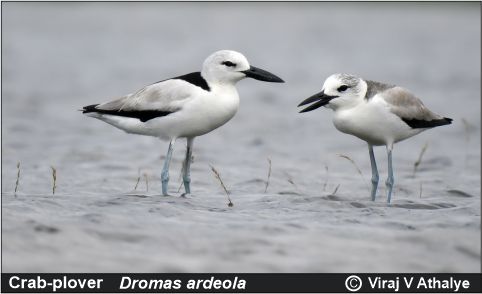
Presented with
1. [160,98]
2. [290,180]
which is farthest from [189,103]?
[290,180]

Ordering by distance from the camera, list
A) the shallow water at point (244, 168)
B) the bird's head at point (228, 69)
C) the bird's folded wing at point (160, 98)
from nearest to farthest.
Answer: the shallow water at point (244, 168)
the bird's folded wing at point (160, 98)
the bird's head at point (228, 69)

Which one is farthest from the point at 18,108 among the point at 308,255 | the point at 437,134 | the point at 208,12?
the point at 208,12

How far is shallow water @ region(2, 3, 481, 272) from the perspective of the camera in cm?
783

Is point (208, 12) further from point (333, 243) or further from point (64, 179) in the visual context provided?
point (333, 243)

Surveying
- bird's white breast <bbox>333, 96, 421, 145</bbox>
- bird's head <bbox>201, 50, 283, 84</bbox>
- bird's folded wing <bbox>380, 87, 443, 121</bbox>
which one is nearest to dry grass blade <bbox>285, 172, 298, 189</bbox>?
bird's white breast <bbox>333, 96, 421, 145</bbox>

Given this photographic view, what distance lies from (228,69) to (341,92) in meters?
1.34

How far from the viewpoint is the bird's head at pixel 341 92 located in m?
10.2

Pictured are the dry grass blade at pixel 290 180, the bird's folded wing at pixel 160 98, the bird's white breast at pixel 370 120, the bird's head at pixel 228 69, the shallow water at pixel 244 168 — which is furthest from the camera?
the dry grass blade at pixel 290 180

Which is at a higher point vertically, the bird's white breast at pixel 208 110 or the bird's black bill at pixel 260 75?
the bird's black bill at pixel 260 75

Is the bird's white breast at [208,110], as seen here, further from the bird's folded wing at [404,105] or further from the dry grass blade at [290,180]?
the bird's folded wing at [404,105]

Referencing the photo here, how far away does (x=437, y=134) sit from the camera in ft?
57.4

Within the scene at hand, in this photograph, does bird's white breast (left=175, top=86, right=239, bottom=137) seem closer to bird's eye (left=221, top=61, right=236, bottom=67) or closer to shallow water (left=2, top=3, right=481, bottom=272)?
bird's eye (left=221, top=61, right=236, bottom=67)

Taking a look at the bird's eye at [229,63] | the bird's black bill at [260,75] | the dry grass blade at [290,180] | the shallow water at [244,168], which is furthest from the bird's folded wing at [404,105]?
the bird's eye at [229,63]

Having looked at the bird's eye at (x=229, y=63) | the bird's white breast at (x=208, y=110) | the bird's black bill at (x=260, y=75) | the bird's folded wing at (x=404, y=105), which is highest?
the bird's eye at (x=229, y=63)
